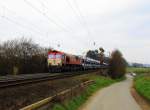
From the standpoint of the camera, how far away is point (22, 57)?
164ft

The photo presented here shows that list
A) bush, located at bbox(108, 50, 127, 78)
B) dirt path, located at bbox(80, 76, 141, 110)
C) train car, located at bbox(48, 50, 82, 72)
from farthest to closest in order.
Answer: bush, located at bbox(108, 50, 127, 78), train car, located at bbox(48, 50, 82, 72), dirt path, located at bbox(80, 76, 141, 110)

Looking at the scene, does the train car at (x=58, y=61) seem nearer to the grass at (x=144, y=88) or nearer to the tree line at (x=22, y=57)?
the tree line at (x=22, y=57)

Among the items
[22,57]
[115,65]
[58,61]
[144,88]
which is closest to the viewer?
[144,88]

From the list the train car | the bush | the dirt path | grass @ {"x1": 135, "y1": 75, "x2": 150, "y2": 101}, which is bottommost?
the dirt path

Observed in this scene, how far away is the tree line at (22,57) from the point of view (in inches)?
1716

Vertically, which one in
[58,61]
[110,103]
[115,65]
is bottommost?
[110,103]

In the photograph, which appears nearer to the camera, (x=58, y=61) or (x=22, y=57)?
(x=58, y=61)

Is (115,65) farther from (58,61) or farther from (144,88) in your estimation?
(144,88)

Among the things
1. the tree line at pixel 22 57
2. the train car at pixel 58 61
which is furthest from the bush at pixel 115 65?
the train car at pixel 58 61

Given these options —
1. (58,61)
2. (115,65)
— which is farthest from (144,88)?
(115,65)

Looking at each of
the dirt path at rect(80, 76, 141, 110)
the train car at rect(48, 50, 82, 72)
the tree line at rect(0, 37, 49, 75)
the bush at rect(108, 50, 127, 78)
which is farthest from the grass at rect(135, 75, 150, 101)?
the bush at rect(108, 50, 127, 78)

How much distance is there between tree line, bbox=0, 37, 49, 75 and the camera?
4359 centimetres

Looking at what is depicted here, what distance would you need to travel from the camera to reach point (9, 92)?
45.4ft

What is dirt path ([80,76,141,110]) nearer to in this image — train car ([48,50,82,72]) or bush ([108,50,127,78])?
train car ([48,50,82,72])
